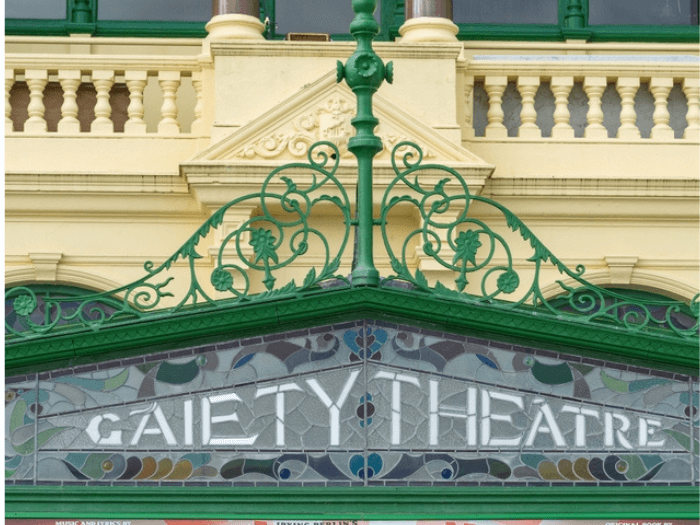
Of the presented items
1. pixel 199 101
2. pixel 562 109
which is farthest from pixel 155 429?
pixel 562 109

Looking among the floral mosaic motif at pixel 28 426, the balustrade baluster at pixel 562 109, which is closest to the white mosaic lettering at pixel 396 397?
the floral mosaic motif at pixel 28 426

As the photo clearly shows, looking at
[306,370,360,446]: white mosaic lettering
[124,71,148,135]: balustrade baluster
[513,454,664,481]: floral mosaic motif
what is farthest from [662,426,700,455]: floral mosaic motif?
[124,71,148,135]: balustrade baluster

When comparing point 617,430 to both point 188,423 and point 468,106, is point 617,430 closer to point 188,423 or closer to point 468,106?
point 188,423

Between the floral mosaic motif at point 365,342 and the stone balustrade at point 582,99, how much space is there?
5158mm

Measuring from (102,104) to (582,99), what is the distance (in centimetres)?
343

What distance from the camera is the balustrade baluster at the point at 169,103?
1165 cm

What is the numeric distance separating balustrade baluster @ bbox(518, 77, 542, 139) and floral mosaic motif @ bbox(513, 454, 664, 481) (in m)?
5.36

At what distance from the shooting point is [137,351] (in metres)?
6.72

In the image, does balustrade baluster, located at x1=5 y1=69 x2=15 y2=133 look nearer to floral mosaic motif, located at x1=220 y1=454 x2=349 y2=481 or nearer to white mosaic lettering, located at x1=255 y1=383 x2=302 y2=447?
white mosaic lettering, located at x1=255 y1=383 x2=302 y2=447

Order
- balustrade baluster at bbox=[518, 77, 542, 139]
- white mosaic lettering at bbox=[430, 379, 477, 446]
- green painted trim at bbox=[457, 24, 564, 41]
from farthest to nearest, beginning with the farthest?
1. green painted trim at bbox=[457, 24, 564, 41]
2. balustrade baluster at bbox=[518, 77, 542, 139]
3. white mosaic lettering at bbox=[430, 379, 477, 446]

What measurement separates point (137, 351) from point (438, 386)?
1.21 metres

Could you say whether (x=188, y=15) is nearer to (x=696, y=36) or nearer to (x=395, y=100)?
(x=395, y=100)

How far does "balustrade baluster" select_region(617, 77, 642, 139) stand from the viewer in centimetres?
1184

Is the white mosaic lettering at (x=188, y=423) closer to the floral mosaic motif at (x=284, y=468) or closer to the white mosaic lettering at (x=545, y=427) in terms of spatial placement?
the floral mosaic motif at (x=284, y=468)
